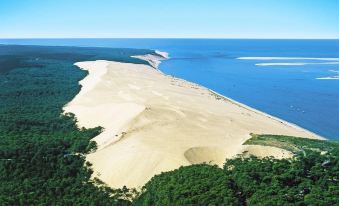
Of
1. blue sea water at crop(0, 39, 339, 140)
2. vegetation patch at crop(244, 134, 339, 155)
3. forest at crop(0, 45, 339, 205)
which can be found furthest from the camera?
blue sea water at crop(0, 39, 339, 140)

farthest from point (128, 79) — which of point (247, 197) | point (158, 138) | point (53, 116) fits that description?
point (247, 197)

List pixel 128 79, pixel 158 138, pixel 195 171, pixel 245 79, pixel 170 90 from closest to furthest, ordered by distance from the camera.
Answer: pixel 195 171 < pixel 158 138 < pixel 170 90 < pixel 128 79 < pixel 245 79

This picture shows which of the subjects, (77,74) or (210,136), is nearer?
(210,136)

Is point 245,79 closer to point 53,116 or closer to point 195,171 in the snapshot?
point 53,116

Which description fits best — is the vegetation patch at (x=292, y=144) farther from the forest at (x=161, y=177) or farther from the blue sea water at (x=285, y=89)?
the blue sea water at (x=285, y=89)

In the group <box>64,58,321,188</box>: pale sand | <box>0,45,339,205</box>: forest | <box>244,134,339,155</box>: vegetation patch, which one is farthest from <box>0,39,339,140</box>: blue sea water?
<box>0,45,339,205</box>: forest

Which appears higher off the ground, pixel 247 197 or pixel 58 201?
pixel 247 197

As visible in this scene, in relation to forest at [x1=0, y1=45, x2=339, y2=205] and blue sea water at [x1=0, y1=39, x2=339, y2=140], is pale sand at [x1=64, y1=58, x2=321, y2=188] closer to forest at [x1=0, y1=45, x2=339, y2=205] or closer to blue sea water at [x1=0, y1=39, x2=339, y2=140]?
forest at [x1=0, y1=45, x2=339, y2=205]

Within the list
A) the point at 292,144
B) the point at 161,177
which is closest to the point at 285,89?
the point at 292,144

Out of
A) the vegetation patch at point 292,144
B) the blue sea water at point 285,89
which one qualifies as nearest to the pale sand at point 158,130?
the vegetation patch at point 292,144
